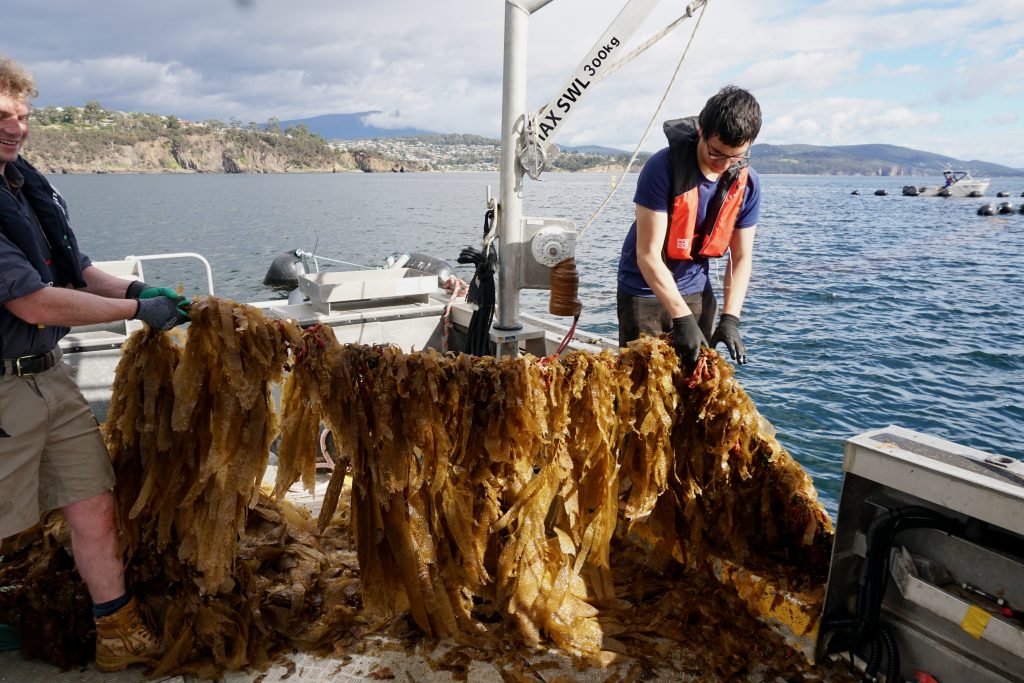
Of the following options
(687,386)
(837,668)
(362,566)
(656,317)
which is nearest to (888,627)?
(837,668)

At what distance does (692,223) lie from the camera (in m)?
3.16

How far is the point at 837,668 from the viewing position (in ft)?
8.63

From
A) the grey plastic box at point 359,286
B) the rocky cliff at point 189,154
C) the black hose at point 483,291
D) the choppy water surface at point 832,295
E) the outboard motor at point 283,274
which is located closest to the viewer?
the black hose at point 483,291

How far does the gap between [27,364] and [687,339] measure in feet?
8.48

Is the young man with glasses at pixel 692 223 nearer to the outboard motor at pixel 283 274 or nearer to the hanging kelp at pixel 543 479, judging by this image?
the hanging kelp at pixel 543 479

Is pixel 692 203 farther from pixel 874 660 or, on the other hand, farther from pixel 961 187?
pixel 961 187

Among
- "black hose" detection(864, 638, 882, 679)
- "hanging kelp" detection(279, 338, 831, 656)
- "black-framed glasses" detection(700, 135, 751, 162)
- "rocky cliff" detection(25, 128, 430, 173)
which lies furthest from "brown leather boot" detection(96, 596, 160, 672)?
"rocky cliff" detection(25, 128, 430, 173)

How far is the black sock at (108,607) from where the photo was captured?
252cm

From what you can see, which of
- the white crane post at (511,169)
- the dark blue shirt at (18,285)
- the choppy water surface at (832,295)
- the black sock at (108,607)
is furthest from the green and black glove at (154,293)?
the choppy water surface at (832,295)

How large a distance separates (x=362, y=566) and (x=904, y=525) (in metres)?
2.12

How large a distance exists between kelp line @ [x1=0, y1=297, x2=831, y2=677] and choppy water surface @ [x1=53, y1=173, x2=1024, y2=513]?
19.1 ft

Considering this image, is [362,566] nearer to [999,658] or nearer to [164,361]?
[164,361]

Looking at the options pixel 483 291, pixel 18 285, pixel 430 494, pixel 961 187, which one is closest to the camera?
pixel 18 285

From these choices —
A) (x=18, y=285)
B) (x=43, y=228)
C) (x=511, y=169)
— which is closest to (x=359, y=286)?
(x=511, y=169)
